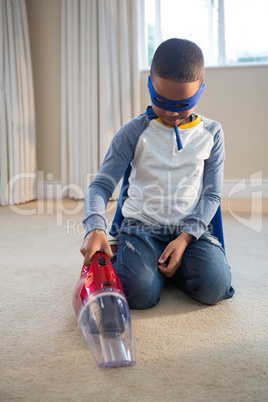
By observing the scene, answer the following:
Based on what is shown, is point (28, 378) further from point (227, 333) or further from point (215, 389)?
Result: point (227, 333)

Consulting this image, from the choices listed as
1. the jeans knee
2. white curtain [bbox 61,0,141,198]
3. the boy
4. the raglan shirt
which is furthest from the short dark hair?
white curtain [bbox 61,0,141,198]

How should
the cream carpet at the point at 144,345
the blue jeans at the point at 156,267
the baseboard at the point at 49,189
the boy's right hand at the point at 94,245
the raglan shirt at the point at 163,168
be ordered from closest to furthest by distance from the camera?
1. the cream carpet at the point at 144,345
2. the boy's right hand at the point at 94,245
3. the blue jeans at the point at 156,267
4. the raglan shirt at the point at 163,168
5. the baseboard at the point at 49,189

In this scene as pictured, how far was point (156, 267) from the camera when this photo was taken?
112 centimetres

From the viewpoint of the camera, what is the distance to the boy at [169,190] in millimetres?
1054

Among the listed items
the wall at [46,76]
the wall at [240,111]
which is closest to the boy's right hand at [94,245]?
the wall at [240,111]

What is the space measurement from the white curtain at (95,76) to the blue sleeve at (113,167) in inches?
61.1

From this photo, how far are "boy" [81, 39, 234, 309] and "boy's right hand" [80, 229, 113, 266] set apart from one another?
0.05 metres

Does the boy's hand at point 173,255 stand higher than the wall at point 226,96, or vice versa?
the wall at point 226,96

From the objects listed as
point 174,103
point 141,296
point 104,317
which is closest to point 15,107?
point 174,103

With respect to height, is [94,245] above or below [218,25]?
below

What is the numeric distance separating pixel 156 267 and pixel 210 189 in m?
0.29

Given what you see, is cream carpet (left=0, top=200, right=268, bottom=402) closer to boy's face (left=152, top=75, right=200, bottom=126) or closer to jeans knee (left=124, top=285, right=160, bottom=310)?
jeans knee (left=124, top=285, right=160, bottom=310)

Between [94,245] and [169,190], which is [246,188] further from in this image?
[94,245]

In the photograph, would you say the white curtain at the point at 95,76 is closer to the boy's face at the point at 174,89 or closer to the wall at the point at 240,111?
the wall at the point at 240,111
